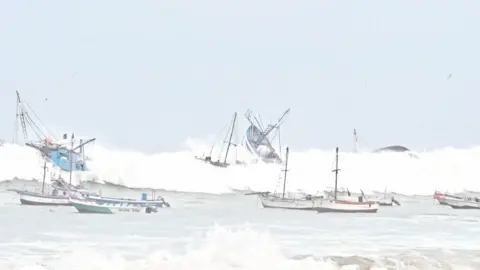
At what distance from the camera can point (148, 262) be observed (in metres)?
14.1

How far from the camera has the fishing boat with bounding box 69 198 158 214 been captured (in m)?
40.8

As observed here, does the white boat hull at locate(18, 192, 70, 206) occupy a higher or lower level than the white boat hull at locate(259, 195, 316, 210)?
lower

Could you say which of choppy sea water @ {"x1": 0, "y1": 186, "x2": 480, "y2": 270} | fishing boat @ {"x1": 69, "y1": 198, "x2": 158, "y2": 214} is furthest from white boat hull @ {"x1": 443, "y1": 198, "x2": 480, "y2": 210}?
choppy sea water @ {"x1": 0, "y1": 186, "x2": 480, "y2": 270}

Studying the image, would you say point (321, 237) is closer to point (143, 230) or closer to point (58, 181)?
point (143, 230)

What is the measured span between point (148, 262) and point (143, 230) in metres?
14.6

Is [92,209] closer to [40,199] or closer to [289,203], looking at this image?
[40,199]

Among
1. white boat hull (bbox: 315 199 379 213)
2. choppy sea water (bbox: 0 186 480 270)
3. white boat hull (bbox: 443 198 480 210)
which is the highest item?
white boat hull (bbox: 443 198 480 210)

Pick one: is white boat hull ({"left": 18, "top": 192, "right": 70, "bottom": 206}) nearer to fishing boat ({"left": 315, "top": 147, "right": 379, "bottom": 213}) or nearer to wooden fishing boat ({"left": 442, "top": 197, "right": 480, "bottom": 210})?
fishing boat ({"left": 315, "top": 147, "right": 379, "bottom": 213})

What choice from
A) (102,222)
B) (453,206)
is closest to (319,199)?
(453,206)

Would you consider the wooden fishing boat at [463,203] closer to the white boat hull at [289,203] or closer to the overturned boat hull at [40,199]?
the white boat hull at [289,203]

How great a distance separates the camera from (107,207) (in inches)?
1613

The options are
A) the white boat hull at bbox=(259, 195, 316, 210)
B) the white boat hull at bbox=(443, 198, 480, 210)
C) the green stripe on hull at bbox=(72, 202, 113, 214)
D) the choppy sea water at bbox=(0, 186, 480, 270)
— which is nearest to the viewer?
the choppy sea water at bbox=(0, 186, 480, 270)

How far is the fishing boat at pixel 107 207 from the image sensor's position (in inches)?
1604

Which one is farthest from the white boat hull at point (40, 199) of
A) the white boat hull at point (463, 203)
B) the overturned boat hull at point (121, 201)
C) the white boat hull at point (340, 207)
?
the white boat hull at point (463, 203)
